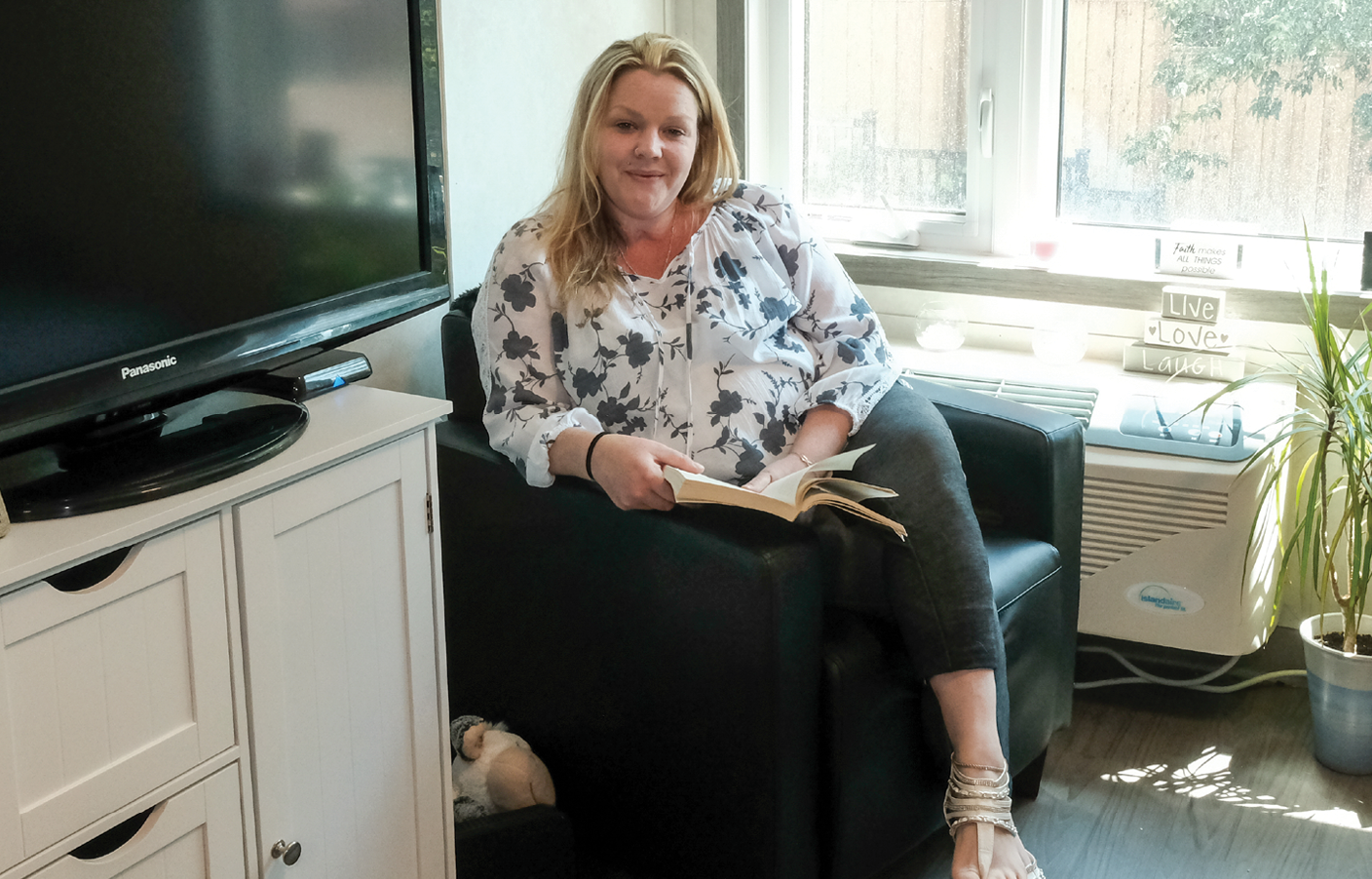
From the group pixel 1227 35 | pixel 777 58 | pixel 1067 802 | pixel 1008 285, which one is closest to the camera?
pixel 1067 802

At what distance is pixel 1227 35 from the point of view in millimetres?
2371

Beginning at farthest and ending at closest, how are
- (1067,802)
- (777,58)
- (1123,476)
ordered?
(777,58) → (1123,476) → (1067,802)

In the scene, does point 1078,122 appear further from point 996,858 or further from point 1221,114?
point 996,858

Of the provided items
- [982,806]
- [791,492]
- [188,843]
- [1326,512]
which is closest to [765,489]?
[791,492]

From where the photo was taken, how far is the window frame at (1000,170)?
8.09ft

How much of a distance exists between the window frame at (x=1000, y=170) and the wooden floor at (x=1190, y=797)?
0.72 m

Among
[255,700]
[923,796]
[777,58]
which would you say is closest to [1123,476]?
[923,796]

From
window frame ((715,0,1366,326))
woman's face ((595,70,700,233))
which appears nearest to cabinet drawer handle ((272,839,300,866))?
woman's face ((595,70,700,233))

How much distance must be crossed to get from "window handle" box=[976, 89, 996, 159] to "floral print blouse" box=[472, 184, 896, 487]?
90 cm

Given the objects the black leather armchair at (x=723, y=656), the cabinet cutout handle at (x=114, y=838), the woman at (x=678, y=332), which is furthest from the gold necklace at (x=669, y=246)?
the cabinet cutout handle at (x=114, y=838)

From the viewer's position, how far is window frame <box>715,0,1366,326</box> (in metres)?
2.46

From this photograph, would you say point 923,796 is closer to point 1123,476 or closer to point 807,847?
point 807,847

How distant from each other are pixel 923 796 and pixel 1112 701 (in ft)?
2.44

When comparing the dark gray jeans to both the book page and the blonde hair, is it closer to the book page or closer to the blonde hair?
the book page
